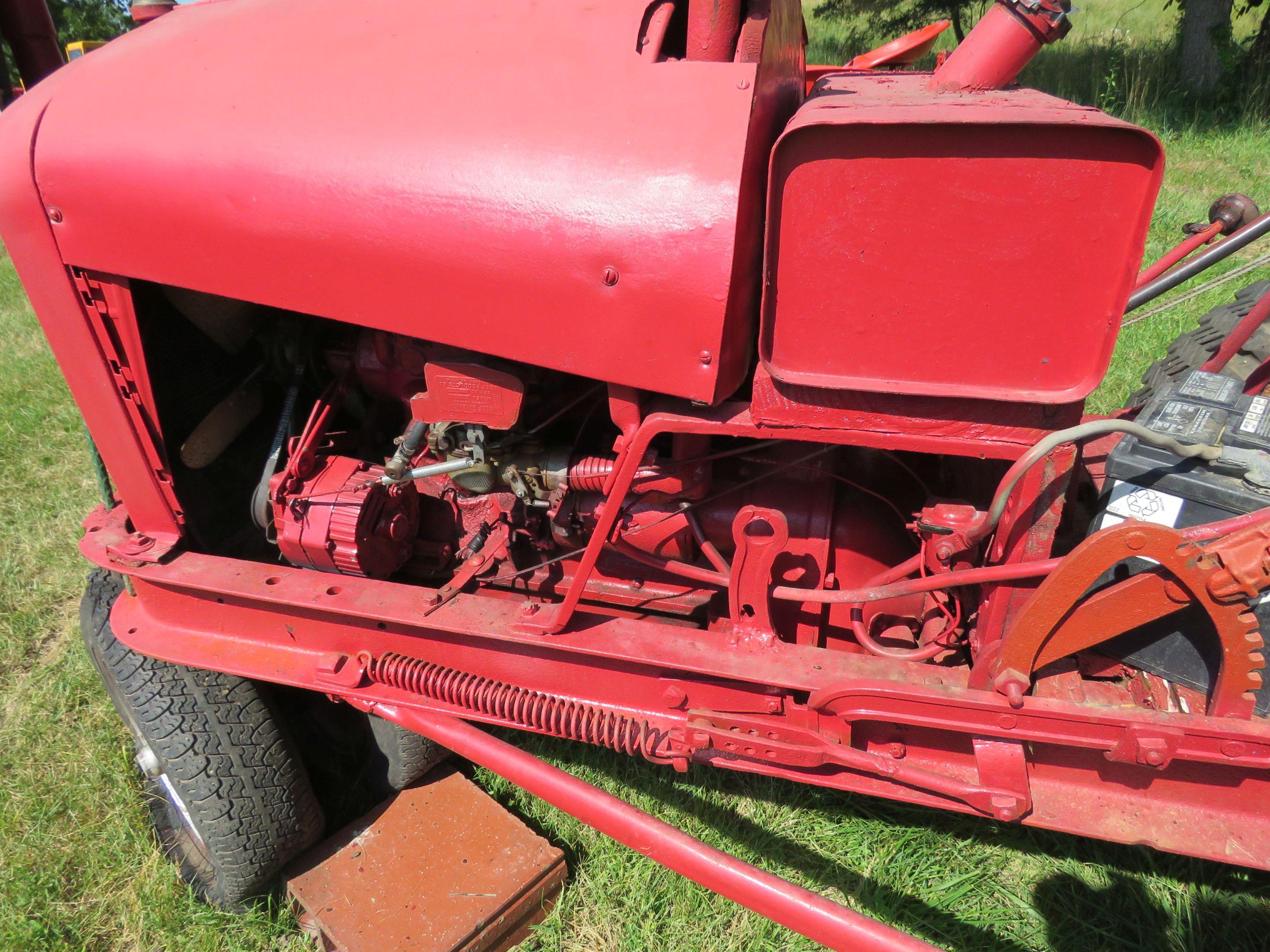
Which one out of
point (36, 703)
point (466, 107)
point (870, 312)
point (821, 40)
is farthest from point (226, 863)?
point (821, 40)

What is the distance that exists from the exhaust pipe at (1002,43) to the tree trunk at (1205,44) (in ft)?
24.2

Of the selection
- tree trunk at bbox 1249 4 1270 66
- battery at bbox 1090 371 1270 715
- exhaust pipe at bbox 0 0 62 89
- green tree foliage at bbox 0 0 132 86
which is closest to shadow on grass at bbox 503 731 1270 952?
battery at bbox 1090 371 1270 715

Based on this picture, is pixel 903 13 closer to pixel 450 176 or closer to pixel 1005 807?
pixel 450 176

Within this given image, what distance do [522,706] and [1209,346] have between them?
7.73ft

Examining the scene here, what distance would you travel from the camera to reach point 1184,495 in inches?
59.7

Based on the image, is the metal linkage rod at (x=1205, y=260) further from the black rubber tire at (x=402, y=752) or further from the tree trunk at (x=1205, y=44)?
the tree trunk at (x=1205, y=44)

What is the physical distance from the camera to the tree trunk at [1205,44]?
690 cm

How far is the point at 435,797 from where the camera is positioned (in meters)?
2.41

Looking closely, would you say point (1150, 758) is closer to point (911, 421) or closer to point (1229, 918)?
point (911, 421)

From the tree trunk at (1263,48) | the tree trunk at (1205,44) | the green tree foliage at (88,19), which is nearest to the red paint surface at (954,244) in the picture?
the tree trunk at (1205,44)

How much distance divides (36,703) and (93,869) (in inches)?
34.6

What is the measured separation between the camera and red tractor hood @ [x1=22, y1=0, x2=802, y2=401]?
4.67 ft

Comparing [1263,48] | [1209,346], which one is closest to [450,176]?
[1209,346]

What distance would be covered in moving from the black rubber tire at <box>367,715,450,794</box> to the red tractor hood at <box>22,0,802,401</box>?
1336mm
